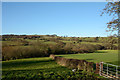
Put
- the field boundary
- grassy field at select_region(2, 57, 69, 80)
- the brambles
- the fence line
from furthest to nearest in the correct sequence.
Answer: the brambles, the field boundary, grassy field at select_region(2, 57, 69, 80), the fence line

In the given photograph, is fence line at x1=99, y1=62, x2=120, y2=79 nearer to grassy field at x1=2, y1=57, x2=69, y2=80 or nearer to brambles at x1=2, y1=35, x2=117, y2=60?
grassy field at x1=2, y1=57, x2=69, y2=80

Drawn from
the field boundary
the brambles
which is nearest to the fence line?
the field boundary

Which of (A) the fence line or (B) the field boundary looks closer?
(A) the fence line

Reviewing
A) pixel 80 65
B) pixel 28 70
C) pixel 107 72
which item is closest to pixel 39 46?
pixel 28 70

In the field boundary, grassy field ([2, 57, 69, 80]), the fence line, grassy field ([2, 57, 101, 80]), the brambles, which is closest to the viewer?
the fence line

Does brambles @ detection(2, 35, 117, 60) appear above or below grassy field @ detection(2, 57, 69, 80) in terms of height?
above

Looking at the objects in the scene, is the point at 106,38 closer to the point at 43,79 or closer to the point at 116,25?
the point at 116,25

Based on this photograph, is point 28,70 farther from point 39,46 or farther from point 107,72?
point 39,46

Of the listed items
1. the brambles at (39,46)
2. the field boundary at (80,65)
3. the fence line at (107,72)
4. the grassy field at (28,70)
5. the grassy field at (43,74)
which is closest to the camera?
the fence line at (107,72)

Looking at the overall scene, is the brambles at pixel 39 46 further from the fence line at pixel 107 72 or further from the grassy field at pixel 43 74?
the grassy field at pixel 43 74

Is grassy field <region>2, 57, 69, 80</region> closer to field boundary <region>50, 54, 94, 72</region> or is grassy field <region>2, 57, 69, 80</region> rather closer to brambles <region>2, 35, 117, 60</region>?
field boundary <region>50, 54, 94, 72</region>

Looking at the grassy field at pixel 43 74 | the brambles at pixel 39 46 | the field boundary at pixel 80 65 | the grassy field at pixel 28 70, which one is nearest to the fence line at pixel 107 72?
the grassy field at pixel 43 74

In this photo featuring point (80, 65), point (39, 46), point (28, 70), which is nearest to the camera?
point (80, 65)

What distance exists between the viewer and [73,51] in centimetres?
4178
